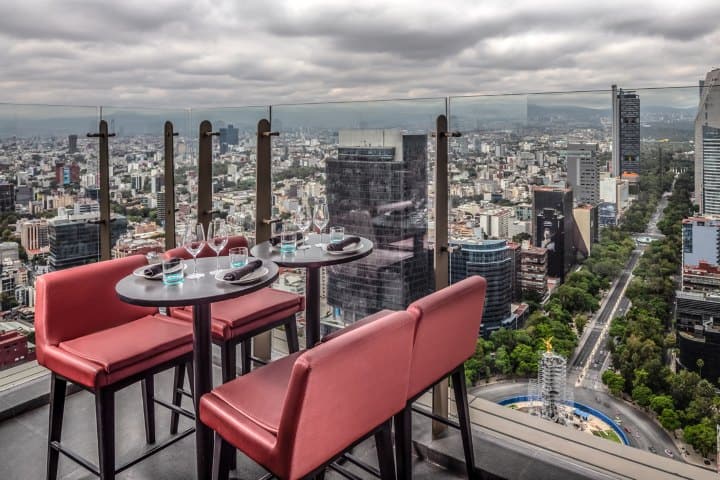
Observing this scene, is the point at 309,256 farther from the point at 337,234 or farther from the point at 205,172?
the point at 205,172

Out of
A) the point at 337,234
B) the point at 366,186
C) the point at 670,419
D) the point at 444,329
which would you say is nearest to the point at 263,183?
the point at 366,186

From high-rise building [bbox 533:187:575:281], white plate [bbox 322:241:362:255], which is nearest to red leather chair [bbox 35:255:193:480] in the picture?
white plate [bbox 322:241:362:255]

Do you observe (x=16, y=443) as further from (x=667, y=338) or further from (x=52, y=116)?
(x=667, y=338)

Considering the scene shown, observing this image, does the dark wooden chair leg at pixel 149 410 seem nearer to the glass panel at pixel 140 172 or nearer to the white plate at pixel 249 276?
the white plate at pixel 249 276

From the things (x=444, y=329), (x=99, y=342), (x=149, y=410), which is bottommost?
(x=149, y=410)

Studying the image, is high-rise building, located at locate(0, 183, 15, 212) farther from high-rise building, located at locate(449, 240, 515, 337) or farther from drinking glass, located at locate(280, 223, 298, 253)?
high-rise building, located at locate(449, 240, 515, 337)

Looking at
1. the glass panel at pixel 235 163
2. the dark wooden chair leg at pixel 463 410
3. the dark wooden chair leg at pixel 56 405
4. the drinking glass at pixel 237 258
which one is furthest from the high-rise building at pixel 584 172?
the dark wooden chair leg at pixel 56 405
